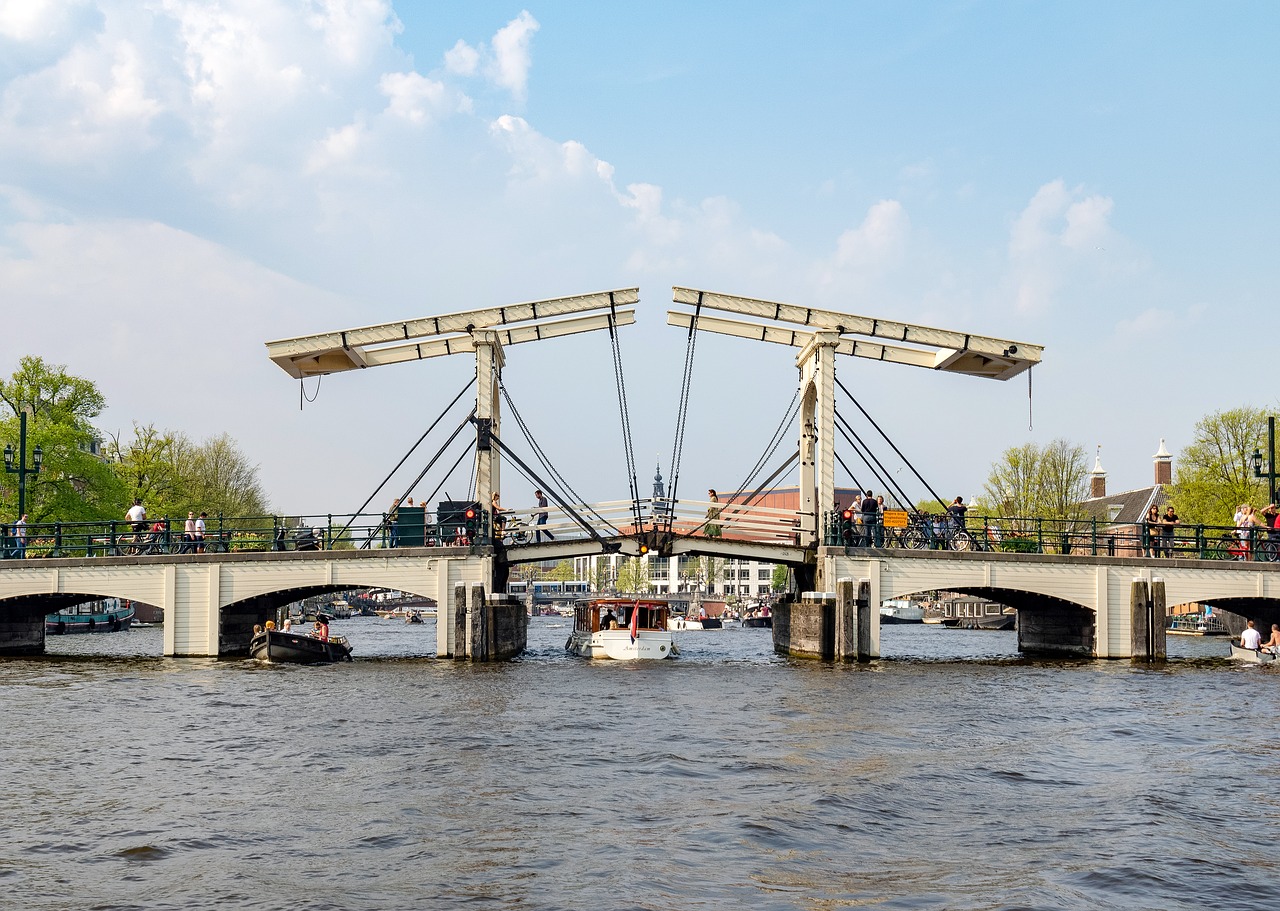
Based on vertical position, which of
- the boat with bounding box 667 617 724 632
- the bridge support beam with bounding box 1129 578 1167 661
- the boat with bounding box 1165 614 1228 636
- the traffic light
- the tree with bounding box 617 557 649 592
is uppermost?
the traffic light

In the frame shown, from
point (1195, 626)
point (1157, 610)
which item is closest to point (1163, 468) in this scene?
point (1195, 626)

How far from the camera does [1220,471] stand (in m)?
51.2

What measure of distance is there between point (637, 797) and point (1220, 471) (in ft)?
151

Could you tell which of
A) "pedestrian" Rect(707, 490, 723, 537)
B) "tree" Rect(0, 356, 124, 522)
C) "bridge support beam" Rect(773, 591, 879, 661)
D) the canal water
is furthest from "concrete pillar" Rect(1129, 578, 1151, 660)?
"tree" Rect(0, 356, 124, 522)

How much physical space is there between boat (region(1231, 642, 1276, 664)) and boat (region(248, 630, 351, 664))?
79.8 feet

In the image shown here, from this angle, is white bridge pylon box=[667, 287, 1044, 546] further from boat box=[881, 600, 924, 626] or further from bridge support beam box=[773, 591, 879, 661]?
boat box=[881, 600, 924, 626]

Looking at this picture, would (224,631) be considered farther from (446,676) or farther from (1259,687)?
(1259,687)

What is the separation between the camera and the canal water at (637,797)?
916 cm

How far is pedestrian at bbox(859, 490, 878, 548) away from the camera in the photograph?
3003cm

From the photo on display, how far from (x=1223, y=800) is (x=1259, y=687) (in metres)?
13.8

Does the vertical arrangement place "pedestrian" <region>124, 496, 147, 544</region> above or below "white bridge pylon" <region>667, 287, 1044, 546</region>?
below

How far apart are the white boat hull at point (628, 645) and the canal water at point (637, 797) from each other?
9942mm

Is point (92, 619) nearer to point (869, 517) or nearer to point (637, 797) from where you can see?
point (869, 517)

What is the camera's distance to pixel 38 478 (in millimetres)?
46656
